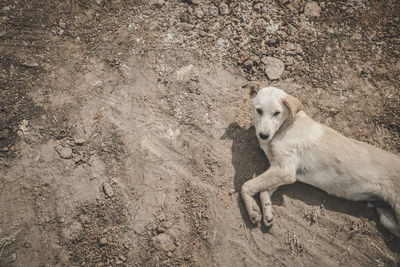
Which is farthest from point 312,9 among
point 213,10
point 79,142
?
point 79,142

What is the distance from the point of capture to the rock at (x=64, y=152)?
410 cm

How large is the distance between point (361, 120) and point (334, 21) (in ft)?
7.40

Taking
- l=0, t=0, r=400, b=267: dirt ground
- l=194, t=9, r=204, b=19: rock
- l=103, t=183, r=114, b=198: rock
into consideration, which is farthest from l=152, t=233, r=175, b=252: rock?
l=194, t=9, r=204, b=19: rock

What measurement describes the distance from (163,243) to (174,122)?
2089 mm

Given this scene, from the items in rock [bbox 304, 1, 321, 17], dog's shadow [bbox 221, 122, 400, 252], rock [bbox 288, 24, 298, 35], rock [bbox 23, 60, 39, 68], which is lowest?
dog's shadow [bbox 221, 122, 400, 252]

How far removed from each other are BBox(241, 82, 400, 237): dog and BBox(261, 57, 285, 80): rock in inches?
40.6

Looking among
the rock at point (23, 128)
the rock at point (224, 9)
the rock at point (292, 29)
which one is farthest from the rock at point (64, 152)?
the rock at point (292, 29)

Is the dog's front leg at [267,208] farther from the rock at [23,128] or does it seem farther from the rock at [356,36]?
the rock at [23,128]

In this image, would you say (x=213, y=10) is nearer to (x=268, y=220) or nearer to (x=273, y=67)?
(x=273, y=67)

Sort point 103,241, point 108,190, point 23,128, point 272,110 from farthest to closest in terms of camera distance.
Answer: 1. point 23,128
2. point 108,190
3. point 103,241
4. point 272,110

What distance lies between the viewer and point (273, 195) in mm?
4012

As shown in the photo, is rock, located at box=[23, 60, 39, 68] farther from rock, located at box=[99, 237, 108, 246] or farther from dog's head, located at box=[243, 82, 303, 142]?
dog's head, located at box=[243, 82, 303, 142]

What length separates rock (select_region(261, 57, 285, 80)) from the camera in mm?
4715

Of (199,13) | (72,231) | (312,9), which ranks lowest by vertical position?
(72,231)
